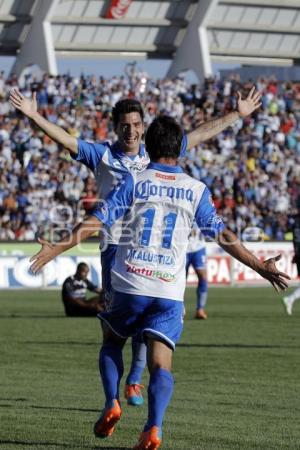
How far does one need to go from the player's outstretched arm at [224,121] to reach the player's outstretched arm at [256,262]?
2275 millimetres

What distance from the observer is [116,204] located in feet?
25.6

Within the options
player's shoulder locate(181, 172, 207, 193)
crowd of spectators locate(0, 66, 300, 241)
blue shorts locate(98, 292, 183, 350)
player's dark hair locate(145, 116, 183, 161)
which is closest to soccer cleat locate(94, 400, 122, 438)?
blue shorts locate(98, 292, 183, 350)

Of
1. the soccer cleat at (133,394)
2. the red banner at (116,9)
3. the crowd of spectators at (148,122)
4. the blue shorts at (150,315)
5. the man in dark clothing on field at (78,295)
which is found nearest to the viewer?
the blue shorts at (150,315)

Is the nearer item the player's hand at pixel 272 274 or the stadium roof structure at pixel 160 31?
the player's hand at pixel 272 274

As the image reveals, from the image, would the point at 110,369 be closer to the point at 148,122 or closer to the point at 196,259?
the point at 196,259

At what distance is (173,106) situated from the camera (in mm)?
45250

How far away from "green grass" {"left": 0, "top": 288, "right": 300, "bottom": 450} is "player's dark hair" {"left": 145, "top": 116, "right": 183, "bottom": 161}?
1.95 metres

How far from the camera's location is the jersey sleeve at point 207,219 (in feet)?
26.0

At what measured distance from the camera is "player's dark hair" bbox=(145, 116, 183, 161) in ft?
25.2

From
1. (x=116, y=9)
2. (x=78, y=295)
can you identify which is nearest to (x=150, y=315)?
(x=78, y=295)

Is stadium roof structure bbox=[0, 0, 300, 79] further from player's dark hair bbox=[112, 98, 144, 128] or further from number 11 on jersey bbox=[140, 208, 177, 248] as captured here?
number 11 on jersey bbox=[140, 208, 177, 248]

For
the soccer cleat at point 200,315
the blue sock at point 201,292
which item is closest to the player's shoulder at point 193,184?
the blue sock at point 201,292

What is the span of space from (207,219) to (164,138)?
2.03ft

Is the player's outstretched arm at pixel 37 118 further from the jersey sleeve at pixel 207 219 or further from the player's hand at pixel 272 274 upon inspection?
the player's hand at pixel 272 274
